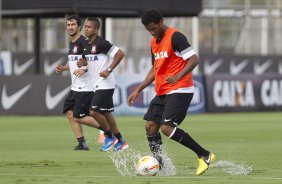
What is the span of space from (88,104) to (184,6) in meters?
16.2

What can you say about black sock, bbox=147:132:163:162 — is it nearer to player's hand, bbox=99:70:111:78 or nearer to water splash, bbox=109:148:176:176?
water splash, bbox=109:148:176:176

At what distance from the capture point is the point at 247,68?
44.4 m

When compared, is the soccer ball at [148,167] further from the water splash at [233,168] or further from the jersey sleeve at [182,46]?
the jersey sleeve at [182,46]

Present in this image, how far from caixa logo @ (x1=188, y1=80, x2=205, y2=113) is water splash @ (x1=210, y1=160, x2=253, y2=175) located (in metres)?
19.0

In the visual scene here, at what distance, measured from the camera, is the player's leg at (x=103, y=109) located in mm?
17750

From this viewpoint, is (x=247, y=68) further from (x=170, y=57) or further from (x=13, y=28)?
(x=170, y=57)

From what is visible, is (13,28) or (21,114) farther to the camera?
(13,28)

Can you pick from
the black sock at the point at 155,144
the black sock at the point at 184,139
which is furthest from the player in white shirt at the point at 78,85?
the black sock at the point at 184,139

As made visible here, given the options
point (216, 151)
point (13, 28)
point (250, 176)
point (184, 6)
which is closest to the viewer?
point (250, 176)

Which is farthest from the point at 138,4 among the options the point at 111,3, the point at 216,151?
the point at 216,151

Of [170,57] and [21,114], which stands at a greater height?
[170,57]

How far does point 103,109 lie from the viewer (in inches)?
701

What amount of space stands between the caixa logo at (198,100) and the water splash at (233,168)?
19.0m

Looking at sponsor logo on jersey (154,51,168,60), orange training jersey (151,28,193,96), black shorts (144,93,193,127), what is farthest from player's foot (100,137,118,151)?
sponsor logo on jersey (154,51,168,60)
